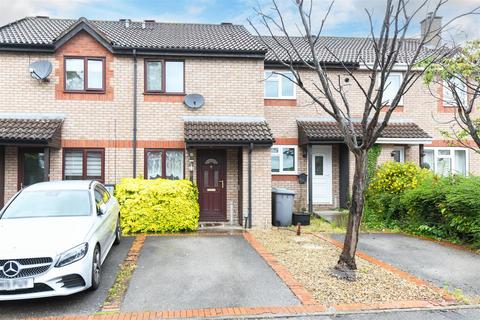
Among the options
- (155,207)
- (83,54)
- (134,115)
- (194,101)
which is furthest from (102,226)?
(83,54)

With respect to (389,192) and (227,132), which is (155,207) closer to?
(227,132)

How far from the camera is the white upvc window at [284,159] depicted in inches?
584

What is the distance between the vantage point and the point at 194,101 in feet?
40.1

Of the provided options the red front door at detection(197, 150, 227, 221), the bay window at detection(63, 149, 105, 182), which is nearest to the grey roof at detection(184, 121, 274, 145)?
the red front door at detection(197, 150, 227, 221)

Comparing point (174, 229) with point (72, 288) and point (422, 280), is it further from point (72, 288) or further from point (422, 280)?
point (422, 280)

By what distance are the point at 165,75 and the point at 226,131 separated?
9.46ft

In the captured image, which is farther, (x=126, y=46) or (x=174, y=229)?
(x=126, y=46)

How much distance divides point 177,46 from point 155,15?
6344mm

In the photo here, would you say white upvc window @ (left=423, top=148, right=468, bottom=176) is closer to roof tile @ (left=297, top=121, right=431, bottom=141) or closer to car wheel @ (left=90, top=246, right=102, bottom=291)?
roof tile @ (left=297, top=121, right=431, bottom=141)

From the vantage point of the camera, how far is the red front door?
12484 millimetres

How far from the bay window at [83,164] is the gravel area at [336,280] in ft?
20.3

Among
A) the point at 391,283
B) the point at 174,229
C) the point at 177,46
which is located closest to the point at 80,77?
the point at 177,46

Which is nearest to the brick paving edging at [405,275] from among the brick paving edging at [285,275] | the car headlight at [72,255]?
the brick paving edging at [285,275]

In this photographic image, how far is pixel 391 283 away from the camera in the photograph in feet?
20.0
